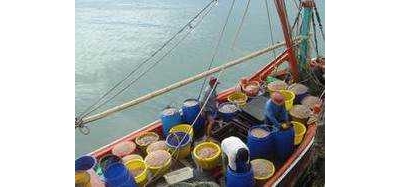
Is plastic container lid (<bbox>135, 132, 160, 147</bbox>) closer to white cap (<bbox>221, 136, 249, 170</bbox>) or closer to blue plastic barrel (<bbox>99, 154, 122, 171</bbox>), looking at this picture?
blue plastic barrel (<bbox>99, 154, 122, 171</bbox>)

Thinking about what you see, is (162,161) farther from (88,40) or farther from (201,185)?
(88,40)

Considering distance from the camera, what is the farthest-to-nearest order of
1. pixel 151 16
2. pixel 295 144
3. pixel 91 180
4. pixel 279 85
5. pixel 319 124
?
pixel 151 16, pixel 279 85, pixel 295 144, pixel 319 124, pixel 91 180

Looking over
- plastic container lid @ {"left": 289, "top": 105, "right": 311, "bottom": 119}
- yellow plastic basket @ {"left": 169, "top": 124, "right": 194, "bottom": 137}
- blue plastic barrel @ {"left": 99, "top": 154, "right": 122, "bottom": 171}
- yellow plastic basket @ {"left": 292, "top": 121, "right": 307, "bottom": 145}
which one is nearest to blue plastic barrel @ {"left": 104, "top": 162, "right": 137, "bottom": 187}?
blue plastic barrel @ {"left": 99, "top": 154, "right": 122, "bottom": 171}

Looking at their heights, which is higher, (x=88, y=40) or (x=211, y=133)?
(x=88, y=40)

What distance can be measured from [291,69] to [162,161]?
10.9ft

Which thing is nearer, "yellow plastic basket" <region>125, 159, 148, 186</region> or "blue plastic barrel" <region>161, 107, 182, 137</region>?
"yellow plastic basket" <region>125, 159, 148, 186</region>

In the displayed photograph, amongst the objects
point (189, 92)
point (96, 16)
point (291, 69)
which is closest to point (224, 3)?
point (96, 16)

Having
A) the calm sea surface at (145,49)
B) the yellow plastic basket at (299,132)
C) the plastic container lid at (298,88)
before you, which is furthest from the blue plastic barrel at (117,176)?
the calm sea surface at (145,49)

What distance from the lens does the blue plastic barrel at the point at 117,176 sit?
4.43 m

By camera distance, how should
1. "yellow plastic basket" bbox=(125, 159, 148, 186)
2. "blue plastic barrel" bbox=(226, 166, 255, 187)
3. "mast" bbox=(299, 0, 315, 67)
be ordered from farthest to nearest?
1. "mast" bbox=(299, 0, 315, 67)
2. "yellow plastic basket" bbox=(125, 159, 148, 186)
3. "blue plastic barrel" bbox=(226, 166, 255, 187)

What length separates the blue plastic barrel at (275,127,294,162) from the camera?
5207 millimetres

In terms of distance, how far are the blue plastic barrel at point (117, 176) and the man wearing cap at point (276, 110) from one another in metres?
2.00

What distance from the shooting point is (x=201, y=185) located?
4711 mm

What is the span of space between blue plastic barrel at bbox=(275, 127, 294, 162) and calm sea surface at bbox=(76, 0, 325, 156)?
5.40 metres
